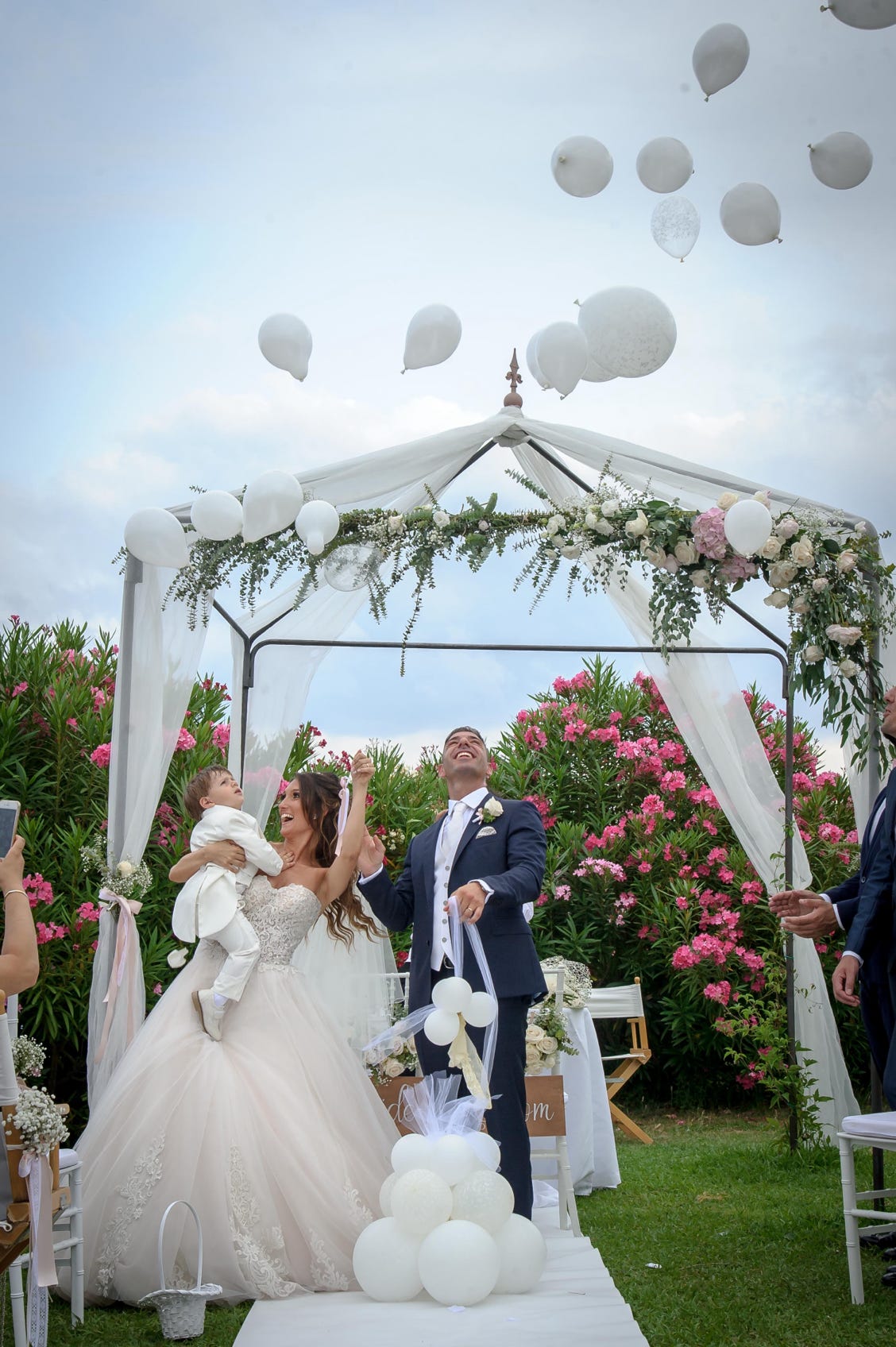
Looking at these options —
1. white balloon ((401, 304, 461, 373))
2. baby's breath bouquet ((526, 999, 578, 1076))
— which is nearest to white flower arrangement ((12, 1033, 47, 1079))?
baby's breath bouquet ((526, 999, 578, 1076))

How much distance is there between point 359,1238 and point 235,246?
477 cm

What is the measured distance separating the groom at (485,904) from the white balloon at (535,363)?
1339 mm

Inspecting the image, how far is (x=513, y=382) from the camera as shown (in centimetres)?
477

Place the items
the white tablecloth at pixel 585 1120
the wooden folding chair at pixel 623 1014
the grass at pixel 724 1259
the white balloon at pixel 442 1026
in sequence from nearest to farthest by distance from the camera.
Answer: the grass at pixel 724 1259, the white balloon at pixel 442 1026, the white tablecloth at pixel 585 1120, the wooden folding chair at pixel 623 1014

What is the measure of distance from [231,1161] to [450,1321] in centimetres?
78

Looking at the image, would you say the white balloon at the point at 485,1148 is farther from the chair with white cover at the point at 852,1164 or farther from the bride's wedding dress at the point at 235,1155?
the chair with white cover at the point at 852,1164

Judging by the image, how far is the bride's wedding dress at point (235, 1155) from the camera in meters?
3.41

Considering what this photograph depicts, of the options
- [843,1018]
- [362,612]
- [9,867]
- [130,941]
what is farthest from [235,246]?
[843,1018]

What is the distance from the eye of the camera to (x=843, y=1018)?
25.2 feet

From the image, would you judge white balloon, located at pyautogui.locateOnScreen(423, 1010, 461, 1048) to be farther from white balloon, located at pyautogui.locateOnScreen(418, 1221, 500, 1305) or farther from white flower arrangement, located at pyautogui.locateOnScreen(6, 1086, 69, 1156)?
white flower arrangement, located at pyautogui.locateOnScreen(6, 1086, 69, 1156)

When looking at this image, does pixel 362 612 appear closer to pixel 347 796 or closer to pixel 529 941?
pixel 347 796

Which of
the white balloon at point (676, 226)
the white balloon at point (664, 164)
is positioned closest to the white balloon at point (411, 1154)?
the white balloon at point (676, 226)

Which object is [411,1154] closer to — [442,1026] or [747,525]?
[442,1026]

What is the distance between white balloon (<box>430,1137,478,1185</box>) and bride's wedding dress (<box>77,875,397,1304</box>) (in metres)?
0.32
